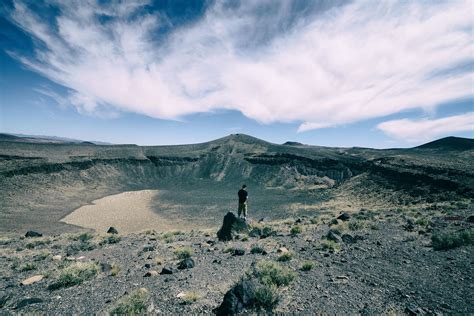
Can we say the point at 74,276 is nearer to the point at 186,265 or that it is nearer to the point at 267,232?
the point at 186,265

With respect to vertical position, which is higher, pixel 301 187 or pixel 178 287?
pixel 178 287

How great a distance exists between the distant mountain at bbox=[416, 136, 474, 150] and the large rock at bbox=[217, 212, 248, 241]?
288 ft

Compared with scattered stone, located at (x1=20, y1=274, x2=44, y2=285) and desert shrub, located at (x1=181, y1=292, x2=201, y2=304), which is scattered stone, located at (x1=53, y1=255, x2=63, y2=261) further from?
desert shrub, located at (x1=181, y1=292, x2=201, y2=304)

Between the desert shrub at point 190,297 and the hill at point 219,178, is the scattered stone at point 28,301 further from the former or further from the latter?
the hill at point 219,178

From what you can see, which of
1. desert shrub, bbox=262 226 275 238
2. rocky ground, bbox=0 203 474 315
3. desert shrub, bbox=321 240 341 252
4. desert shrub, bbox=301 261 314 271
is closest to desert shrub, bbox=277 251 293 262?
rocky ground, bbox=0 203 474 315

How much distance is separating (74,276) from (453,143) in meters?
108

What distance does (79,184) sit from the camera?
56.5m

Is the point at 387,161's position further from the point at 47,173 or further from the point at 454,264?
the point at 47,173

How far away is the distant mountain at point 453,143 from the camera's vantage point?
7697cm

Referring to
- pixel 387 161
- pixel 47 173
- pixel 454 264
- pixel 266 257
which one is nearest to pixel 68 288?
pixel 266 257

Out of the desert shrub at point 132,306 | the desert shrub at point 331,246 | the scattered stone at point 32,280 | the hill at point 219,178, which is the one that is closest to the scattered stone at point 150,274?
the desert shrub at point 132,306

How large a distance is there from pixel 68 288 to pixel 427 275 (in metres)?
9.79

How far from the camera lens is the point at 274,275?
262 inches

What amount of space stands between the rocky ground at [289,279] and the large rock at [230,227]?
42.4 inches
